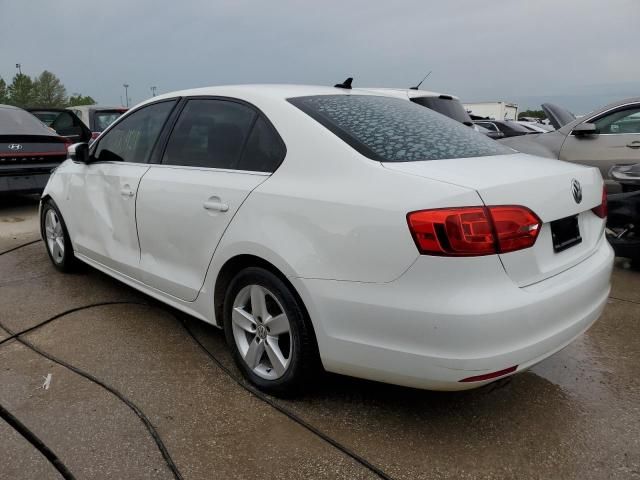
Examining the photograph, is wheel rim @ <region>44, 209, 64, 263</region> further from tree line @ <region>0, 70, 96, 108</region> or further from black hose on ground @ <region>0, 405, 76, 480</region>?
tree line @ <region>0, 70, 96, 108</region>

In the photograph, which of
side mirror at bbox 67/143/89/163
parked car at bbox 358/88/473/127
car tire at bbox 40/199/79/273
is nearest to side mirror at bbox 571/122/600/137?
parked car at bbox 358/88/473/127

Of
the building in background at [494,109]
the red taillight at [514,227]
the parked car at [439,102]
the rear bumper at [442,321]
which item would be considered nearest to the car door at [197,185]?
the rear bumper at [442,321]

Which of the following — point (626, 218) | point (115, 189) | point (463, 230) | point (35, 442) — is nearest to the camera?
point (463, 230)

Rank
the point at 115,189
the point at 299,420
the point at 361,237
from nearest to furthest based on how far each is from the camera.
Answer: the point at 361,237 → the point at 299,420 → the point at 115,189

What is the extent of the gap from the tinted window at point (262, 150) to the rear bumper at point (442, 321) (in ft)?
2.12

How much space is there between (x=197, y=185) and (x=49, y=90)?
9645 centimetres

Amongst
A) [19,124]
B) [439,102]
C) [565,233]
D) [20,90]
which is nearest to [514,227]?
[565,233]

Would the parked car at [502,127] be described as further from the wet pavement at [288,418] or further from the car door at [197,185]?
the car door at [197,185]

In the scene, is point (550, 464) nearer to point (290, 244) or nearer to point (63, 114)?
point (290, 244)

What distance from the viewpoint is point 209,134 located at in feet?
10.2

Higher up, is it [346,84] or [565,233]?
[346,84]

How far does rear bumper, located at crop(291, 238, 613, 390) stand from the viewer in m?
2.03

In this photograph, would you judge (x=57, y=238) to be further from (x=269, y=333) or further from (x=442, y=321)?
(x=442, y=321)

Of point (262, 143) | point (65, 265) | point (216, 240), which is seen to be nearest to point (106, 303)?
point (65, 265)
